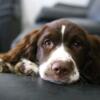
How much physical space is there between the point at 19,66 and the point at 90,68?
311 millimetres

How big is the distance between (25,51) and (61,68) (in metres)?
0.34

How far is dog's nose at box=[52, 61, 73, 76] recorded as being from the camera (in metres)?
1.40

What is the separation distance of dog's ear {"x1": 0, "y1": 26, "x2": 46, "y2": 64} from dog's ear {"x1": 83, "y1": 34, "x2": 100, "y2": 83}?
9.7 inches

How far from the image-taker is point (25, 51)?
170cm

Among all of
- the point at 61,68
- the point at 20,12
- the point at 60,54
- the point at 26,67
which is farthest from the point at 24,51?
the point at 20,12

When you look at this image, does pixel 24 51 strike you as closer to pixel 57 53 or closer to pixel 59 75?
pixel 57 53

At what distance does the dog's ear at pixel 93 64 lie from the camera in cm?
155

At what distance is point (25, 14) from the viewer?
17.1ft

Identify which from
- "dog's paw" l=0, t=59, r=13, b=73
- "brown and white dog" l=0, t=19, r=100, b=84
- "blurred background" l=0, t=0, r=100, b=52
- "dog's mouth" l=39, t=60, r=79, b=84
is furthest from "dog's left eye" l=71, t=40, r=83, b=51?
"blurred background" l=0, t=0, r=100, b=52

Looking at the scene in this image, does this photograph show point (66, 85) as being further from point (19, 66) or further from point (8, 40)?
point (8, 40)

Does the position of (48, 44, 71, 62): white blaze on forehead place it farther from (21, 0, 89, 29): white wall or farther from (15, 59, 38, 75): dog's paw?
(21, 0, 89, 29): white wall

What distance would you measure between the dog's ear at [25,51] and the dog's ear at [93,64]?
9.7 inches

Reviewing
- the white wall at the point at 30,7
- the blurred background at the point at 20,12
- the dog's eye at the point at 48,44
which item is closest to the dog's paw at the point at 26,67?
the dog's eye at the point at 48,44

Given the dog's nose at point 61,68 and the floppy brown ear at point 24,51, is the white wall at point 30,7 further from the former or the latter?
the dog's nose at point 61,68
